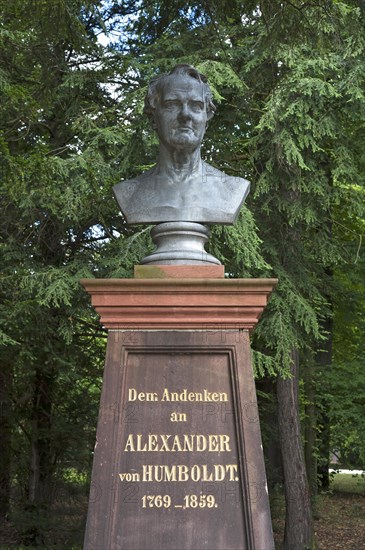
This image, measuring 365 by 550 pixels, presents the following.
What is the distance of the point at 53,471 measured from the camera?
1210 cm

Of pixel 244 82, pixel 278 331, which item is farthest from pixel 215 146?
pixel 278 331

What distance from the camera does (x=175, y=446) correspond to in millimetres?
4375

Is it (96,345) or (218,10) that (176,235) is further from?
(96,345)

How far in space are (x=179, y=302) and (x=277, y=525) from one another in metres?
10.2

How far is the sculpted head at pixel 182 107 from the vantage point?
5.01 meters

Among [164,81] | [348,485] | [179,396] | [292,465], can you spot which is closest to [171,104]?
[164,81]

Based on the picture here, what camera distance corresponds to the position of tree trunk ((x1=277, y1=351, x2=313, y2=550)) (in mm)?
11414

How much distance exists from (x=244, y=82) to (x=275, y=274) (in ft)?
8.45

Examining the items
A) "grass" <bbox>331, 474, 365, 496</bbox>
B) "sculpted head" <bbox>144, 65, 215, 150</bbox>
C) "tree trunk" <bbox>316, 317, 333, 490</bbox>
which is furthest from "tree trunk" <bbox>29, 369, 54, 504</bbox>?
"grass" <bbox>331, 474, 365, 496</bbox>

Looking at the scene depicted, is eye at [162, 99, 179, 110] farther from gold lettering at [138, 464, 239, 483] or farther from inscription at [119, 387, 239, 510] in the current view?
gold lettering at [138, 464, 239, 483]

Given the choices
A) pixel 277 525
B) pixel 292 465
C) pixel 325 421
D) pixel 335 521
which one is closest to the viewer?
pixel 292 465

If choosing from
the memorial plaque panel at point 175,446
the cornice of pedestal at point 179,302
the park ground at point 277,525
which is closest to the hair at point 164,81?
the cornice of pedestal at point 179,302

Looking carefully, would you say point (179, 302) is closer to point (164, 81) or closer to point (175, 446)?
point (175, 446)

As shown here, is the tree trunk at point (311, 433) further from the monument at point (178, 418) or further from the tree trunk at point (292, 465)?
the monument at point (178, 418)
